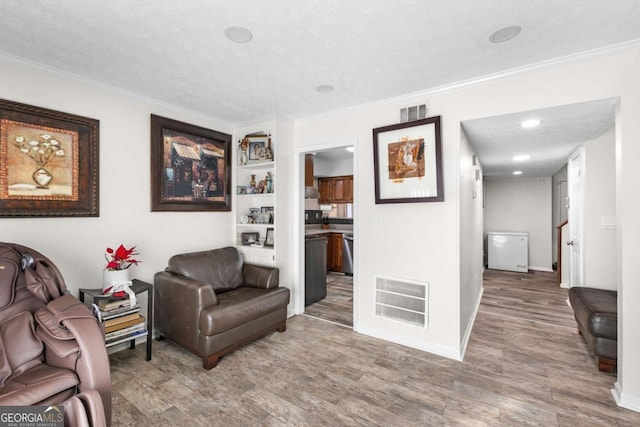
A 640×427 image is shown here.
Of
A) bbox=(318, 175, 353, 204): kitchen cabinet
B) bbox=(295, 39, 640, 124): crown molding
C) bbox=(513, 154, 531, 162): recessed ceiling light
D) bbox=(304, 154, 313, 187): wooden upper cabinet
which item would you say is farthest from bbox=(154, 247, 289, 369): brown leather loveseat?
bbox=(513, 154, 531, 162): recessed ceiling light

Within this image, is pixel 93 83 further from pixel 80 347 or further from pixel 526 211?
pixel 526 211

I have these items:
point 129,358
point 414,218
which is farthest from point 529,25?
point 129,358

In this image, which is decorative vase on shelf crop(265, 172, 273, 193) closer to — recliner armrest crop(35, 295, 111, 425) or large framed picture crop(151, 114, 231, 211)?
large framed picture crop(151, 114, 231, 211)

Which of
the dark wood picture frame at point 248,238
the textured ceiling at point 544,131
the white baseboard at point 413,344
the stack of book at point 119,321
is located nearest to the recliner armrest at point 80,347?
the stack of book at point 119,321

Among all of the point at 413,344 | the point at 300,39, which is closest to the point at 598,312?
the point at 413,344

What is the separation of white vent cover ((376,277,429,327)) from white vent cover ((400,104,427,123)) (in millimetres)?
1626

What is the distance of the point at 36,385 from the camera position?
4.34 feet

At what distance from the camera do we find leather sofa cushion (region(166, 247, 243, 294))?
2865 mm

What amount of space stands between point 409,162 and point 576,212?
280cm

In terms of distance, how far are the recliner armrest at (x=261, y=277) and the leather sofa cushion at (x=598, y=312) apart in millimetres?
2831

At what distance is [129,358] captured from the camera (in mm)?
2578

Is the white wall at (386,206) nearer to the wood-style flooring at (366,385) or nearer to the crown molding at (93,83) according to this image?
the crown molding at (93,83)

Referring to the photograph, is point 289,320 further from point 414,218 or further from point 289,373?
point 414,218

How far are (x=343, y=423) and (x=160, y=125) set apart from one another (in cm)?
318
